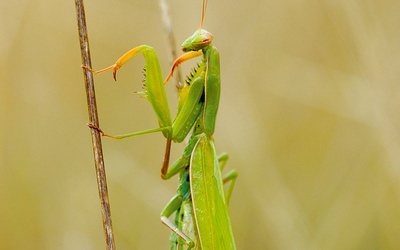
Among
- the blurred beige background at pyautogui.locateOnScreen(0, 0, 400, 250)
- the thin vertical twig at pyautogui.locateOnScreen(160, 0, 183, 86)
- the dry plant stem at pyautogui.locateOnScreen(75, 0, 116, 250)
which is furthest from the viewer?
the blurred beige background at pyautogui.locateOnScreen(0, 0, 400, 250)

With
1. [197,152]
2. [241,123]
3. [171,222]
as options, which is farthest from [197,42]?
[241,123]

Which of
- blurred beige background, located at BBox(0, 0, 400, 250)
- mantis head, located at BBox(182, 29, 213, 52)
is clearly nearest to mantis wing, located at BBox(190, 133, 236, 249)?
mantis head, located at BBox(182, 29, 213, 52)

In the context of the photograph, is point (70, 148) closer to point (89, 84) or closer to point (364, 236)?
point (89, 84)

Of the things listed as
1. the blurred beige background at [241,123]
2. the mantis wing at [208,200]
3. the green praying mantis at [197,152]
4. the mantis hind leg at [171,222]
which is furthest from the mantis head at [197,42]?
the blurred beige background at [241,123]

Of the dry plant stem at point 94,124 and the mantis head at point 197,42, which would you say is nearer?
the dry plant stem at point 94,124

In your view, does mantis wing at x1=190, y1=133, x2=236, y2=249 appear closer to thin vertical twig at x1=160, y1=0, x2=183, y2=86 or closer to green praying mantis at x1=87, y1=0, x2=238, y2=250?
green praying mantis at x1=87, y1=0, x2=238, y2=250

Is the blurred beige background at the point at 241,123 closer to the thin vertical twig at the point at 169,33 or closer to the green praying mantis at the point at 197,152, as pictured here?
the thin vertical twig at the point at 169,33

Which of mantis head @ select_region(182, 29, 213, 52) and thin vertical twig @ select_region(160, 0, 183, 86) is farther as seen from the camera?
thin vertical twig @ select_region(160, 0, 183, 86)

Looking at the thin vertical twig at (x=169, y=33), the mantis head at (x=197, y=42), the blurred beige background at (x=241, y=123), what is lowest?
the blurred beige background at (x=241, y=123)
